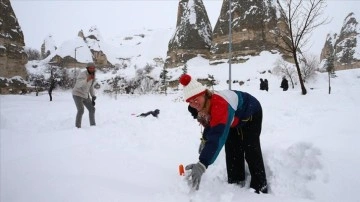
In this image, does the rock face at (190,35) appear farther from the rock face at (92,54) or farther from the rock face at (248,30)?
the rock face at (92,54)

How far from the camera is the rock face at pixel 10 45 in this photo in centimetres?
2754

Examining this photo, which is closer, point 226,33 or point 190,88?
point 190,88

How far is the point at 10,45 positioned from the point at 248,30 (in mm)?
26466

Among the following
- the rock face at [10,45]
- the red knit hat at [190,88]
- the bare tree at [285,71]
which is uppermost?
the rock face at [10,45]

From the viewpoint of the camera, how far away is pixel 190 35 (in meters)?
39.8

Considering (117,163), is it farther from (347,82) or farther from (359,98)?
(347,82)

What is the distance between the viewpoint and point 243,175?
138 inches

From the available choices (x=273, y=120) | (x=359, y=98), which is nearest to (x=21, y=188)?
(x=273, y=120)

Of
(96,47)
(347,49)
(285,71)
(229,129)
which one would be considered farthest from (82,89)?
(96,47)

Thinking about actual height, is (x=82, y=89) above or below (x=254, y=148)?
above

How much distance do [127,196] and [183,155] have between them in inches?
71.8

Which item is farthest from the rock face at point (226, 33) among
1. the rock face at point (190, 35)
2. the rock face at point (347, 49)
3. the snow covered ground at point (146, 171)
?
the snow covered ground at point (146, 171)

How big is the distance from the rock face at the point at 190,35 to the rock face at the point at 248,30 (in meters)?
3.05

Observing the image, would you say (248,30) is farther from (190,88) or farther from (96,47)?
(96,47)
